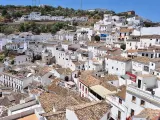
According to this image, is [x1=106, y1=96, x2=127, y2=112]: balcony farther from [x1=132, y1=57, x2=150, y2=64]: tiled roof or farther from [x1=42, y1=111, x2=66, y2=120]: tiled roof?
[x1=132, y1=57, x2=150, y2=64]: tiled roof

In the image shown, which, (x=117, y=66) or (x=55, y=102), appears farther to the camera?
(x=117, y=66)

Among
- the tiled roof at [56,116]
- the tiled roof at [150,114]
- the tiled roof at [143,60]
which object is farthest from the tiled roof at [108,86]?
the tiled roof at [56,116]

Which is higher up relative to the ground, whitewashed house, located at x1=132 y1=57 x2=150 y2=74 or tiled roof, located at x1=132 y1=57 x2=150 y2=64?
tiled roof, located at x1=132 y1=57 x2=150 y2=64

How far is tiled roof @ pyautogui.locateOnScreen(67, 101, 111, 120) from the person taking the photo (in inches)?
690

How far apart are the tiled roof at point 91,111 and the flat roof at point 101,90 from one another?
652 cm

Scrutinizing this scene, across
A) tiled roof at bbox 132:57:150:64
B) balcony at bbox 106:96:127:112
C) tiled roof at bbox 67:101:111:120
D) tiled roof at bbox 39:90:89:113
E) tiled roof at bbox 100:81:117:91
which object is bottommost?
balcony at bbox 106:96:127:112

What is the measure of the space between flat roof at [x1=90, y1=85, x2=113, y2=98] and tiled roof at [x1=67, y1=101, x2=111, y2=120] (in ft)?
21.4

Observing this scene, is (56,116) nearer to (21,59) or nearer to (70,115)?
(70,115)

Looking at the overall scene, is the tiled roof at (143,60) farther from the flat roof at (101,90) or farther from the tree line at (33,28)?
the tree line at (33,28)

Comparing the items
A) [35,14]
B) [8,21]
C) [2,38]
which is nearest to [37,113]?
[2,38]

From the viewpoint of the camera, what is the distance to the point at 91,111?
18.5 metres

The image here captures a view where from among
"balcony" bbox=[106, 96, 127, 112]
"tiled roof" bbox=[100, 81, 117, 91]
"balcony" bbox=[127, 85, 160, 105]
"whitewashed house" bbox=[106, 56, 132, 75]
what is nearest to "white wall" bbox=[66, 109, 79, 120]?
"balcony" bbox=[127, 85, 160, 105]

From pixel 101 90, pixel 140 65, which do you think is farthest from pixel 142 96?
pixel 140 65

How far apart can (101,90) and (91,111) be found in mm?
10255
